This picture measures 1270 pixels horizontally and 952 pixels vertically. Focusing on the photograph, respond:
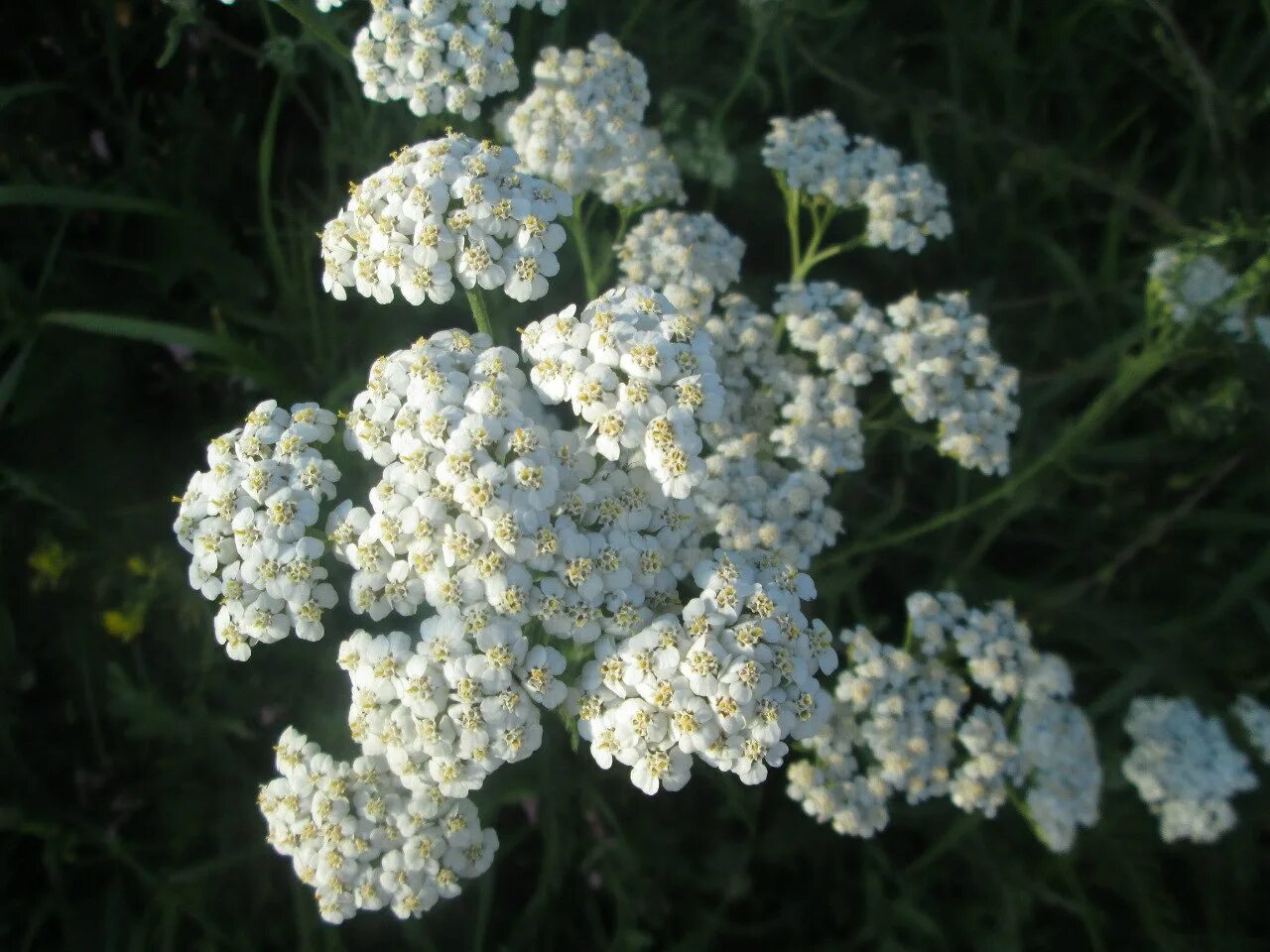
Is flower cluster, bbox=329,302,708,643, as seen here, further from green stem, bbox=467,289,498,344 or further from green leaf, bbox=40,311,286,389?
green leaf, bbox=40,311,286,389

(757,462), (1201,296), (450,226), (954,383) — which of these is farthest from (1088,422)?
(450,226)

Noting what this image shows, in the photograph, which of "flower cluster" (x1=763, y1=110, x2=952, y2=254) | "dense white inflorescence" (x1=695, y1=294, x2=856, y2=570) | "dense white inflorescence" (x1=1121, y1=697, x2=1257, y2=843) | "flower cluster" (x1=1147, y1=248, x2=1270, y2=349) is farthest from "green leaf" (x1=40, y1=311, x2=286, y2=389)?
"dense white inflorescence" (x1=1121, y1=697, x2=1257, y2=843)

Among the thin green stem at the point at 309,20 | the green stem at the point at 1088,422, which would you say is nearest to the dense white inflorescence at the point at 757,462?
the green stem at the point at 1088,422

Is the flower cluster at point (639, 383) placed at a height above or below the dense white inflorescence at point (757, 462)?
above

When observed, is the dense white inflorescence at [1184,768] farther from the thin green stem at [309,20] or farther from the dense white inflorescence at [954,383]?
the thin green stem at [309,20]

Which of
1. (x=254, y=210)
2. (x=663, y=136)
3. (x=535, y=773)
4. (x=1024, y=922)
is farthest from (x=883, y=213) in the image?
(x=1024, y=922)
